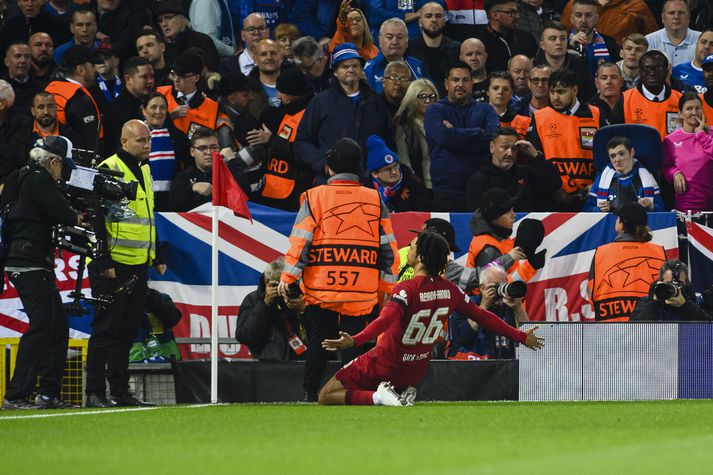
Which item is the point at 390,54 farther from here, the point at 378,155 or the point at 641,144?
the point at 641,144

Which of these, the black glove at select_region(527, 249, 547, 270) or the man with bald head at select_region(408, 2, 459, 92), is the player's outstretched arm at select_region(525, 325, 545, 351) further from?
the man with bald head at select_region(408, 2, 459, 92)

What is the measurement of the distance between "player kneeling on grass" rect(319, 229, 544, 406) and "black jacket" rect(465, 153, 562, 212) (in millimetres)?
3773

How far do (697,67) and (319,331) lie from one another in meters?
7.69

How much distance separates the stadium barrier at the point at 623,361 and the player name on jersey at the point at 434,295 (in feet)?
3.95

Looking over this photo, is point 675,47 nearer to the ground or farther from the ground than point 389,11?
nearer to the ground

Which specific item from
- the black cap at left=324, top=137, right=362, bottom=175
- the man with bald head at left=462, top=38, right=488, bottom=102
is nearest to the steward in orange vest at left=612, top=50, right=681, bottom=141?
the man with bald head at left=462, top=38, right=488, bottom=102

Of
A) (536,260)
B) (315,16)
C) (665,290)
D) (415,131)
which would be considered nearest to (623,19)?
(315,16)

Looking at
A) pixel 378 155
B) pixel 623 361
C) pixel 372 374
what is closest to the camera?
pixel 372 374

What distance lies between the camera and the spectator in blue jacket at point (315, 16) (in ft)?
59.5

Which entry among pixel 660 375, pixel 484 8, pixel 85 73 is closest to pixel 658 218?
pixel 660 375

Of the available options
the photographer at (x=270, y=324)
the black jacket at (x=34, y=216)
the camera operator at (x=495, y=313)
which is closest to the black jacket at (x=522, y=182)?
the camera operator at (x=495, y=313)

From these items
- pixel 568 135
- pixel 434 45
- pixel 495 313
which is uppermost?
pixel 434 45

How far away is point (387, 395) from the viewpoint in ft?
33.8

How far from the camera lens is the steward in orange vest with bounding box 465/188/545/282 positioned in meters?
12.9
